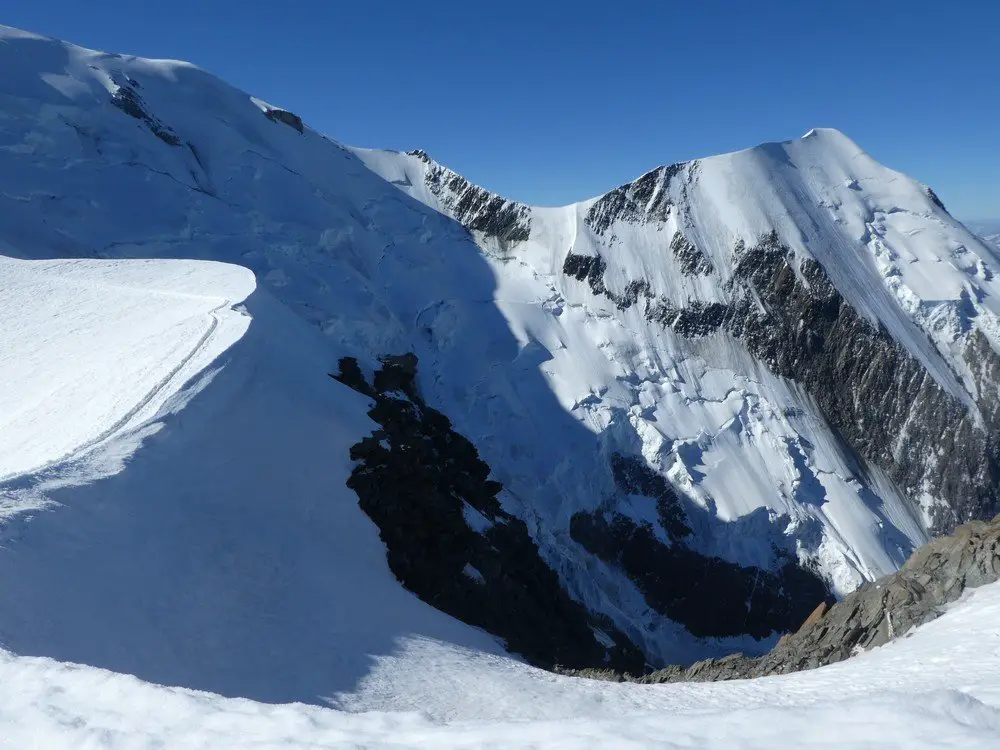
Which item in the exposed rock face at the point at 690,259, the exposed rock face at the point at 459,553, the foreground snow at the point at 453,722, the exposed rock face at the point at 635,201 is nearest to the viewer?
the foreground snow at the point at 453,722

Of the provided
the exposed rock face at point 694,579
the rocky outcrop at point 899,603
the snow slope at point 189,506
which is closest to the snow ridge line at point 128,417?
the snow slope at point 189,506

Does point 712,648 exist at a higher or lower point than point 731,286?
lower

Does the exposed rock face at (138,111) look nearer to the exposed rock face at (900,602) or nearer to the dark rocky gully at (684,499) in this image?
the dark rocky gully at (684,499)

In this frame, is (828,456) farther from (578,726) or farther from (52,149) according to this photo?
(52,149)

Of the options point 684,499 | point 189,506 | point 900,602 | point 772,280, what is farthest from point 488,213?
point 900,602

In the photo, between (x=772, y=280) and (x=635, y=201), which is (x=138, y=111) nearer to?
(x=635, y=201)

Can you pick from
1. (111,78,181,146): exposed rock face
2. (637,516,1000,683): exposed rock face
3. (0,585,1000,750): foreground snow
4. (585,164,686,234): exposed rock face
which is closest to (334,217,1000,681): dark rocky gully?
(637,516,1000,683): exposed rock face

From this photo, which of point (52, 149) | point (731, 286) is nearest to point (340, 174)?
point (52, 149)
